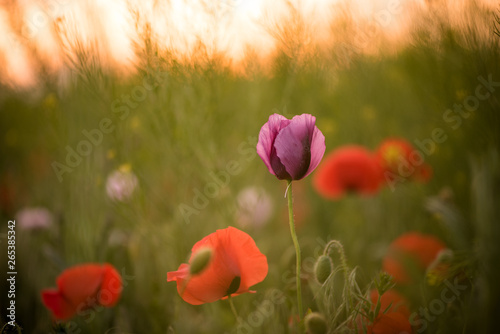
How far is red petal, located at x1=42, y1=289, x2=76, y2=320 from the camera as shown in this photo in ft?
2.43

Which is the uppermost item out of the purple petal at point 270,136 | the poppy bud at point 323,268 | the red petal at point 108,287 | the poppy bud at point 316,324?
the purple petal at point 270,136

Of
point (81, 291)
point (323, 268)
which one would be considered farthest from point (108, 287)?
point (323, 268)

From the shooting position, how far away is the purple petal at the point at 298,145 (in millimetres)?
556

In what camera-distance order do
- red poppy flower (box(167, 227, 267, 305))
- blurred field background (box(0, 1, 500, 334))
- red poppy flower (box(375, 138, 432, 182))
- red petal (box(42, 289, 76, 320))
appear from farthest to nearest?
red poppy flower (box(375, 138, 432, 182)) < blurred field background (box(0, 1, 500, 334)) < red petal (box(42, 289, 76, 320)) < red poppy flower (box(167, 227, 267, 305))

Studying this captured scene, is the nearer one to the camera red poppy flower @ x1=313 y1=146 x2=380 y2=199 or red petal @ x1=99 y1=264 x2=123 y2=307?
red petal @ x1=99 y1=264 x2=123 y2=307

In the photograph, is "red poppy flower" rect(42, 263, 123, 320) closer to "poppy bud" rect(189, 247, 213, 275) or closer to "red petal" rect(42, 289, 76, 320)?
"red petal" rect(42, 289, 76, 320)

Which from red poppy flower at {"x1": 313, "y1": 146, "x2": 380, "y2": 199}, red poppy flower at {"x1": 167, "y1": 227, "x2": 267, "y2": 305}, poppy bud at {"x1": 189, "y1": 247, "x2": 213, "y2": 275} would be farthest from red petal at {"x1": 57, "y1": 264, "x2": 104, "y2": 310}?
red poppy flower at {"x1": 313, "y1": 146, "x2": 380, "y2": 199}

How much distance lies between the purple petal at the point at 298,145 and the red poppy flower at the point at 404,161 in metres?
0.77

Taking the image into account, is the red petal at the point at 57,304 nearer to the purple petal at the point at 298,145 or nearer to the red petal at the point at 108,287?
the red petal at the point at 108,287

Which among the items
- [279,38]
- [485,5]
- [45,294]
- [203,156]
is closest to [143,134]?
[203,156]

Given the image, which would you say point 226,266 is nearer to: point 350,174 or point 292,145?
point 292,145

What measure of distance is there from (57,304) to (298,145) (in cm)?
61

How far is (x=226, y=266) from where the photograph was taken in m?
0.60

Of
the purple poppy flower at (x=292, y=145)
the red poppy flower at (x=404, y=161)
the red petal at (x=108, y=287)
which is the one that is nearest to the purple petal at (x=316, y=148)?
the purple poppy flower at (x=292, y=145)
